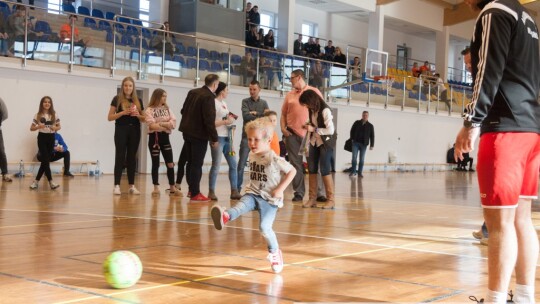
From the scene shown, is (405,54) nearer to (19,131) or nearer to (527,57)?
(19,131)

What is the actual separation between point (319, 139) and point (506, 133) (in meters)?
6.10

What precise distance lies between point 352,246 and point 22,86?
11.7 m

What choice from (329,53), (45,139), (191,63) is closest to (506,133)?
(45,139)

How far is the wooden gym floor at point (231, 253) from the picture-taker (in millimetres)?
4102

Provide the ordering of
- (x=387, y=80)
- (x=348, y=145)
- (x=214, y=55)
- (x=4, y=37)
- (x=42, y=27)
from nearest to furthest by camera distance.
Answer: (x=4, y=37) < (x=42, y=27) < (x=214, y=55) < (x=348, y=145) < (x=387, y=80)

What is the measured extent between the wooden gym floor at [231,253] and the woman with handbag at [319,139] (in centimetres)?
43

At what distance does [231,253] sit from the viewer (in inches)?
218

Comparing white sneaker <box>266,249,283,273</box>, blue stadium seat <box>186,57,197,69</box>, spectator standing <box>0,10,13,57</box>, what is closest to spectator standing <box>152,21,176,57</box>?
blue stadium seat <box>186,57,197,69</box>

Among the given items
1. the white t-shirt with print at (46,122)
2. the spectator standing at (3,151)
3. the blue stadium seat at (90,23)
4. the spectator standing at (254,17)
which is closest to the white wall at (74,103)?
the blue stadium seat at (90,23)

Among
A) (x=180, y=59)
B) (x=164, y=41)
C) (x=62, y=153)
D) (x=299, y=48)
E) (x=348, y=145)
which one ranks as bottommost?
(x=62, y=153)

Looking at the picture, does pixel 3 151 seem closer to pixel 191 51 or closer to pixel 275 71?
pixel 191 51

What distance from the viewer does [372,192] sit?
13781 mm

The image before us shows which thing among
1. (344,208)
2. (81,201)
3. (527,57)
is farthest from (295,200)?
(527,57)

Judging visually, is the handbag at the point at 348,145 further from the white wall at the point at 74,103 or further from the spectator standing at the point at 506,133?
the spectator standing at the point at 506,133
